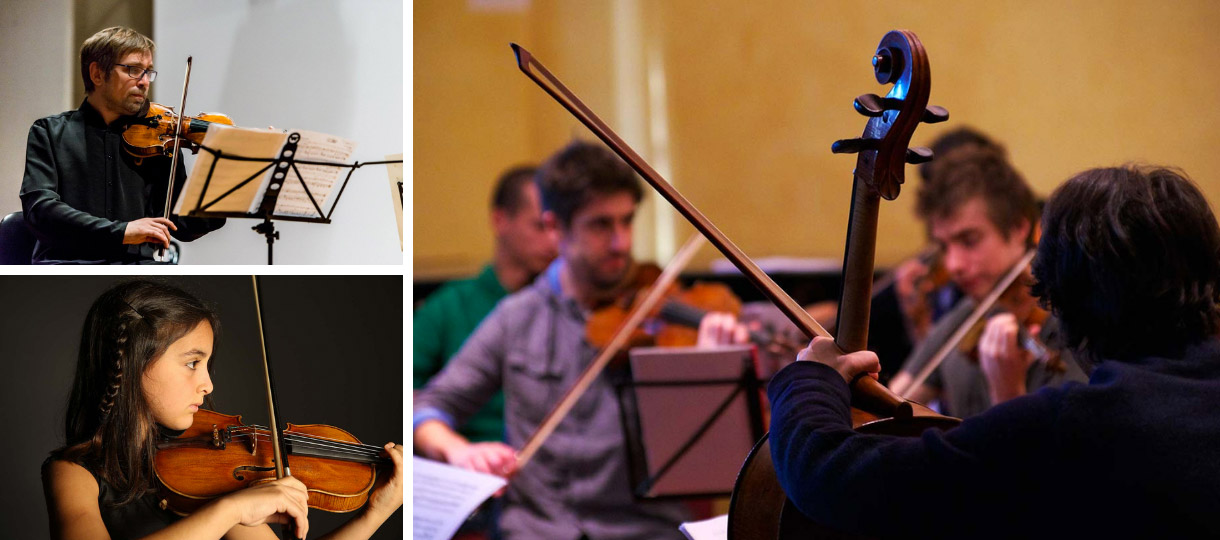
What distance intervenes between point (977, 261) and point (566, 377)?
1.36m

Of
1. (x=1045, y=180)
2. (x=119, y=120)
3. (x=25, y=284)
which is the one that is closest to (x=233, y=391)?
(x=25, y=284)

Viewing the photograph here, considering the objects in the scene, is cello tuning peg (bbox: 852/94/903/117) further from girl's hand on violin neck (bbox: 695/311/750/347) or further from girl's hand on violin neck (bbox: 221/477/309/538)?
girl's hand on violin neck (bbox: 695/311/750/347)

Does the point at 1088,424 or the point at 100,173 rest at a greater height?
the point at 100,173

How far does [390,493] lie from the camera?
1840 mm

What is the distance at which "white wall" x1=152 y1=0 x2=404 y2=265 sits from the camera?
5.67 ft

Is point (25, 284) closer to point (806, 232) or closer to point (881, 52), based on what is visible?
point (881, 52)

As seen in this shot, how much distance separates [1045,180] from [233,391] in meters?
4.05

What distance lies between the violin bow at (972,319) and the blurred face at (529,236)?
4.37ft

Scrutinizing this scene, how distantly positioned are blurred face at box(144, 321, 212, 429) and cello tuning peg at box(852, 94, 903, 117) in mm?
1136

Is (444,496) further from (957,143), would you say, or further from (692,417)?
(957,143)

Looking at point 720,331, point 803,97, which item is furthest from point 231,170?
point 803,97

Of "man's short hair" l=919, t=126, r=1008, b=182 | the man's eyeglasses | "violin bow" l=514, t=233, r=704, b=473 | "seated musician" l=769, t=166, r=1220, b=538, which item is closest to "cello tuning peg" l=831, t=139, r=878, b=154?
"seated musician" l=769, t=166, r=1220, b=538

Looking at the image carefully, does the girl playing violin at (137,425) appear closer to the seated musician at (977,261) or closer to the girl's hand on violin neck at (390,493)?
the girl's hand on violin neck at (390,493)

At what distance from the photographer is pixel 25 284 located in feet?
5.40
